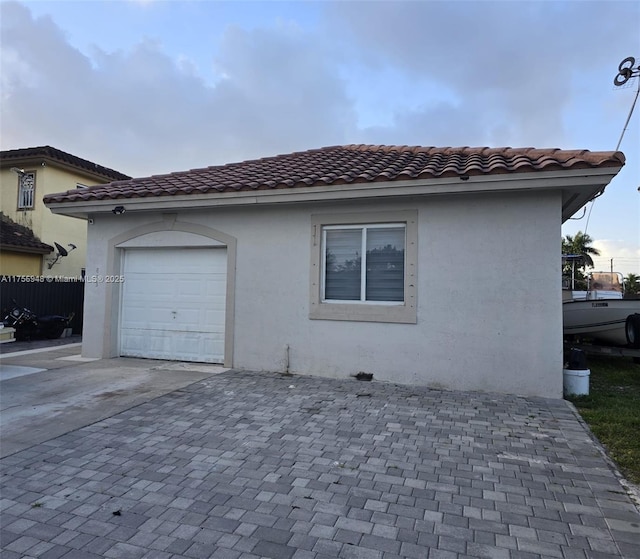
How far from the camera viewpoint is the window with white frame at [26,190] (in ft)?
55.1

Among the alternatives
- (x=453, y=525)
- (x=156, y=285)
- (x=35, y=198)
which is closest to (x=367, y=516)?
(x=453, y=525)

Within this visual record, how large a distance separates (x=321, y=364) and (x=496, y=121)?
1207cm

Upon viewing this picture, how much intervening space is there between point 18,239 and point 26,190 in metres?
2.83

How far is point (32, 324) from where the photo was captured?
40.3ft

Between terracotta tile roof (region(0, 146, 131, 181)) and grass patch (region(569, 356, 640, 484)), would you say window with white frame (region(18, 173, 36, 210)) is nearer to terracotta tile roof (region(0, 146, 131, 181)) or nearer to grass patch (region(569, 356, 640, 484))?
terracotta tile roof (region(0, 146, 131, 181))

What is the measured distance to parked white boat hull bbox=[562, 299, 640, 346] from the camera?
9609 mm

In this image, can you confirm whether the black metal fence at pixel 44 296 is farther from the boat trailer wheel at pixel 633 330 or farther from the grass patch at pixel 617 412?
the boat trailer wheel at pixel 633 330

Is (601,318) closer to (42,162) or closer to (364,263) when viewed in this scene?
(364,263)

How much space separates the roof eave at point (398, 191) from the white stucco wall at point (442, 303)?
39 cm

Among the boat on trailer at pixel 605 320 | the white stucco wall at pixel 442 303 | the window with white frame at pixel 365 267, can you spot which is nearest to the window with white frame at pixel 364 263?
the window with white frame at pixel 365 267

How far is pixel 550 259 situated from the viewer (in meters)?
6.25

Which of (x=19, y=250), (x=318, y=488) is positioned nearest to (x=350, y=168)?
(x=318, y=488)

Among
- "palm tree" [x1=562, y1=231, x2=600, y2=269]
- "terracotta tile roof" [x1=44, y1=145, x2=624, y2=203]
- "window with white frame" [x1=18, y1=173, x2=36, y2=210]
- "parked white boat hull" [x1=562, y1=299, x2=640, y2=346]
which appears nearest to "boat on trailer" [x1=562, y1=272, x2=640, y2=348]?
"parked white boat hull" [x1=562, y1=299, x2=640, y2=346]

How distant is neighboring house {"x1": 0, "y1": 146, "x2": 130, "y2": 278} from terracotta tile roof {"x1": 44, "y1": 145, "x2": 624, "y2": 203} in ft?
30.5
